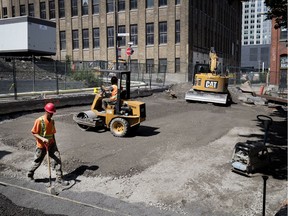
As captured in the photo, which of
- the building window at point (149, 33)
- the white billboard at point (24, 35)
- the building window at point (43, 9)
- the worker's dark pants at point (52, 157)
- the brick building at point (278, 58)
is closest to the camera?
the worker's dark pants at point (52, 157)

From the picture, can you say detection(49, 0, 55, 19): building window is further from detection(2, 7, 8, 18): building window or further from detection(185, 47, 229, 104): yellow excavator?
detection(185, 47, 229, 104): yellow excavator

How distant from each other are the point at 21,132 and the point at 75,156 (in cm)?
374

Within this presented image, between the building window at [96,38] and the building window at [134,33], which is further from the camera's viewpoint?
the building window at [96,38]

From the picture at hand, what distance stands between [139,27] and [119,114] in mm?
33064

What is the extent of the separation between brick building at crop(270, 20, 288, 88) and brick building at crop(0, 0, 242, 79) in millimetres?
9527

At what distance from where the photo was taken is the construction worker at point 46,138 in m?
6.91

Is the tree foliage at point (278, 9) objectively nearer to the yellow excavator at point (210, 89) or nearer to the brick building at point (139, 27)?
the yellow excavator at point (210, 89)

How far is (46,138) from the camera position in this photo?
7.03m

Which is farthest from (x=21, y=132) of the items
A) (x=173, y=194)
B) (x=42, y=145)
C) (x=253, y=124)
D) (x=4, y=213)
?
(x=253, y=124)

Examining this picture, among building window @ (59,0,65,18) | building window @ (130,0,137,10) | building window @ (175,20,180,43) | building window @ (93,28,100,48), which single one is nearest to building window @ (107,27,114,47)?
building window @ (93,28,100,48)

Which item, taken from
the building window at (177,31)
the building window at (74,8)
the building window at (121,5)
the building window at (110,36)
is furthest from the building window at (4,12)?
the building window at (177,31)

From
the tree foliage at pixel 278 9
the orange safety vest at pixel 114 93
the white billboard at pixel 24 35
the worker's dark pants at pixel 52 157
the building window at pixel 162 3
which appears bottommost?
the worker's dark pants at pixel 52 157

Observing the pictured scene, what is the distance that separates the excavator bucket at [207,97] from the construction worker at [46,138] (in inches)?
584

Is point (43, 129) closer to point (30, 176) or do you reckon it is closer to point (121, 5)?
point (30, 176)
